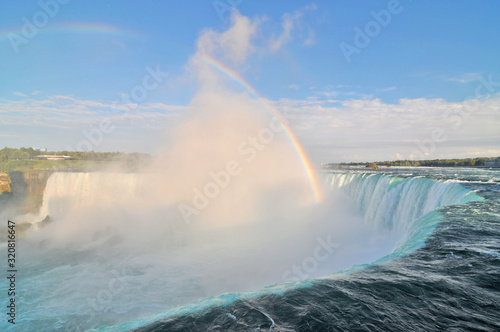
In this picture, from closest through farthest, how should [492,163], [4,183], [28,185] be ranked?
[28,185] < [4,183] < [492,163]

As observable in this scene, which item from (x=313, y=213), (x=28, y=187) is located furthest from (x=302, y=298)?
(x=28, y=187)

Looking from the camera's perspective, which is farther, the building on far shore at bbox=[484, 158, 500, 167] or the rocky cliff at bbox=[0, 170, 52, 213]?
the building on far shore at bbox=[484, 158, 500, 167]

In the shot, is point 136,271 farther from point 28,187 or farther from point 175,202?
point 28,187

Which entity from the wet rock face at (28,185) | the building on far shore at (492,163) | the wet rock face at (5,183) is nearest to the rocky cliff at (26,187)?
the wet rock face at (28,185)

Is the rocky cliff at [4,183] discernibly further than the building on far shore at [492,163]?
No

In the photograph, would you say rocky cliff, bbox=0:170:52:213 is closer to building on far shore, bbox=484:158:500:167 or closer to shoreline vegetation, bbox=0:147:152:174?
shoreline vegetation, bbox=0:147:152:174

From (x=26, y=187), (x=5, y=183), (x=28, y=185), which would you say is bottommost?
(x=26, y=187)

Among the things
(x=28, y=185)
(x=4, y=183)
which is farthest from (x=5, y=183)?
(x=28, y=185)

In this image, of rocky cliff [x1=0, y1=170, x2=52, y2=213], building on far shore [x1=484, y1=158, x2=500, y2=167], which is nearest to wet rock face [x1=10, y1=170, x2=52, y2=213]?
rocky cliff [x1=0, y1=170, x2=52, y2=213]

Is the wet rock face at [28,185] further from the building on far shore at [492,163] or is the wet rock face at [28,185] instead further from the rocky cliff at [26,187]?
the building on far shore at [492,163]

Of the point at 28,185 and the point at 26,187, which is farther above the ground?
the point at 28,185

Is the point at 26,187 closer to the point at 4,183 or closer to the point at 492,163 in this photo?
the point at 4,183
